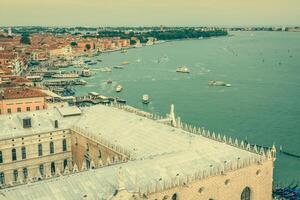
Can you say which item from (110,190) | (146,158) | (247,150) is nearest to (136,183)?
(110,190)

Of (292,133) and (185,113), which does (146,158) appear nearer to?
(292,133)

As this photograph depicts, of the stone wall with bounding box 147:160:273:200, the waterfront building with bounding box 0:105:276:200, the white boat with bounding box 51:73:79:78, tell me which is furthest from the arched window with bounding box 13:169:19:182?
the white boat with bounding box 51:73:79:78

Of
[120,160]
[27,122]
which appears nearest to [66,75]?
[27,122]

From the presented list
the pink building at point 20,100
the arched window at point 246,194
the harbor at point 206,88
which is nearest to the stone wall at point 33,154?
the arched window at point 246,194

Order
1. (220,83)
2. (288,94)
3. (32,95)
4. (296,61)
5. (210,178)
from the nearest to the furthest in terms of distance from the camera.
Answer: (210,178) < (32,95) < (288,94) < (220,83) < (296,61)

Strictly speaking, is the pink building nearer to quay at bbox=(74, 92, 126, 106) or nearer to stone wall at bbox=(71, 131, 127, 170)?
stone wall at bbox=(71, 131, 127, 170)

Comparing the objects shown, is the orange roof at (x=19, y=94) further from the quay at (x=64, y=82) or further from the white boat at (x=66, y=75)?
the white boat at (x=66, y=75)
